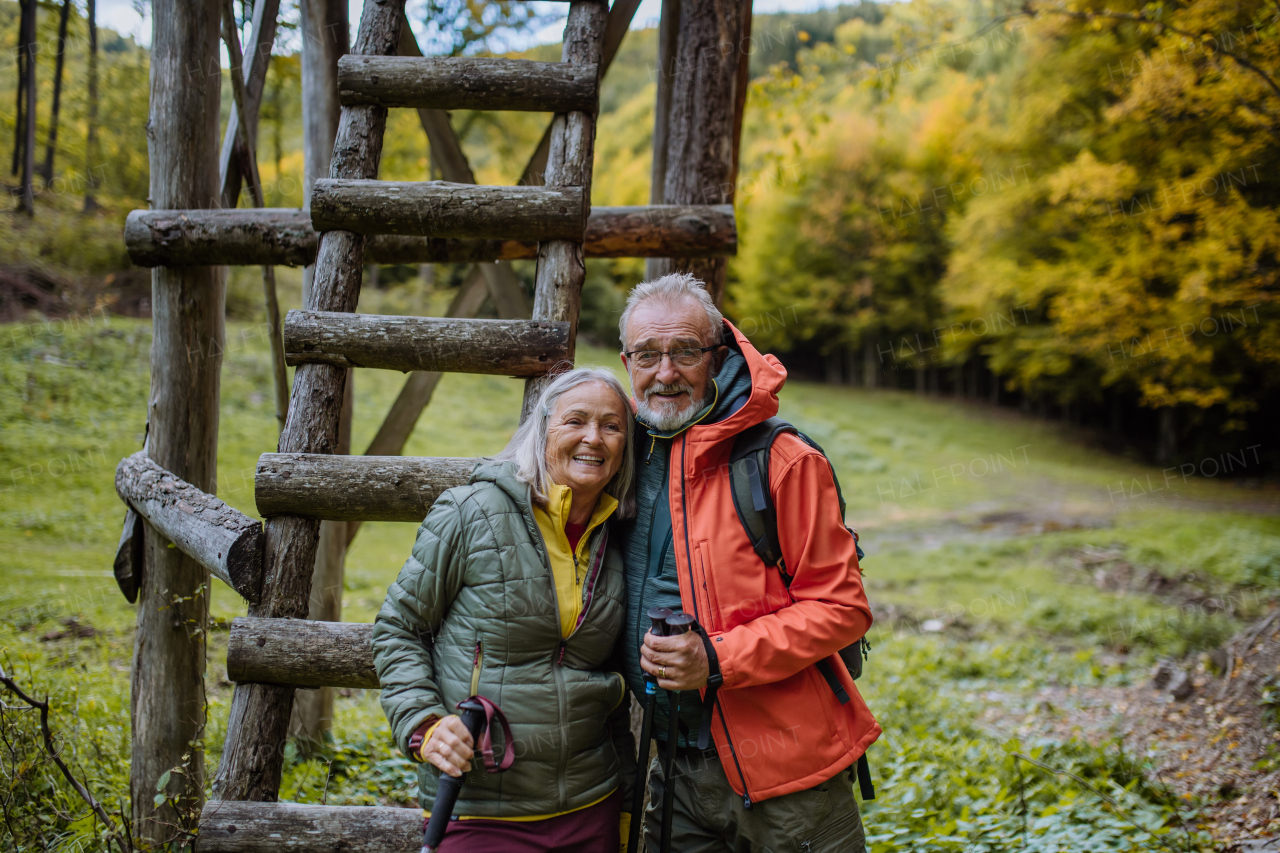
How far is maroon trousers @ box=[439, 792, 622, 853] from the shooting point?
197 centimetres

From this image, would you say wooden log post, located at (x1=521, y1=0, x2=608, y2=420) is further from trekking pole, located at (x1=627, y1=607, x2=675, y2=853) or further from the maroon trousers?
the maroon trousers

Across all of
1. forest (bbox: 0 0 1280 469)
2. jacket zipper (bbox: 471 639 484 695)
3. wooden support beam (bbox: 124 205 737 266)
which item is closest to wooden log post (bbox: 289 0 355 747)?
wooden support beam (bbox: 124 205 737 266)

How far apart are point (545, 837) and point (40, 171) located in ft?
55.7

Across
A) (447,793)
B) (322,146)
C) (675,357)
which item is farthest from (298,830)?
(322,146)

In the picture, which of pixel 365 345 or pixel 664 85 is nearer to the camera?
pixel 365 345

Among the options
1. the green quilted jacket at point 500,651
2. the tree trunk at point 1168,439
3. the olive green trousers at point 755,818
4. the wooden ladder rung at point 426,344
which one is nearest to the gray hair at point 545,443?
the green quilted jacket at point 500,651

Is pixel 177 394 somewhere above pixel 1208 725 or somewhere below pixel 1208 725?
above

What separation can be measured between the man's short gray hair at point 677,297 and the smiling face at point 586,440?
1.01ft

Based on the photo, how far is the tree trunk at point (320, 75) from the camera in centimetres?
411

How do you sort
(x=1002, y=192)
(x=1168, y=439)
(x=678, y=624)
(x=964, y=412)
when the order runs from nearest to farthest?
(x=678, y=624)
(x=1002, y=192)
(x=1168, y=439)
(x=964, y=412)

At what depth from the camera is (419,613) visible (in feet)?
6.63

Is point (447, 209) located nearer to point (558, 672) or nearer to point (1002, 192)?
point (558, 672)

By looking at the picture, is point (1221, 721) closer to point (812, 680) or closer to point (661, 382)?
point (812, 680)

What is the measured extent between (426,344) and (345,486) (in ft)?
1.87
